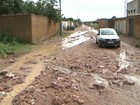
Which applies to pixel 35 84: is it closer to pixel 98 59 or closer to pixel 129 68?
pixel 129 68

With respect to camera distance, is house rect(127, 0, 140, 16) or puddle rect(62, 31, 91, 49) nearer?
puddle rect(62, 31, 91, 49)

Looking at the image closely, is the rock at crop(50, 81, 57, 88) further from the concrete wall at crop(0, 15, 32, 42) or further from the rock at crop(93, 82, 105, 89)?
the concrete wall at crop(0, 15, 32, 42)

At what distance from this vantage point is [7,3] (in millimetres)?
27062

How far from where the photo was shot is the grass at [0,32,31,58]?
1938cm

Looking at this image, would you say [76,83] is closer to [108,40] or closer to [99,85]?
[99,85]

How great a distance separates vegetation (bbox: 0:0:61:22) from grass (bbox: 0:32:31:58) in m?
3.66

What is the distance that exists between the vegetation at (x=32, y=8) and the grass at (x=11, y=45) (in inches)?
144

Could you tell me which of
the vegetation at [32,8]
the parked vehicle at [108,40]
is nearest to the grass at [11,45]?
the vegetation at [32,8]

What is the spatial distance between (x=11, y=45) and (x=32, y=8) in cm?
1429

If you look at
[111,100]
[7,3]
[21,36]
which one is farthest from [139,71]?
[7,3]

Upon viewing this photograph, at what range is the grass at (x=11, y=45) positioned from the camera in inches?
763

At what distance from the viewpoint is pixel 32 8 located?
1409 inches

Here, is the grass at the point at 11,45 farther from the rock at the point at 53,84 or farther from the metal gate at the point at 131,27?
the metal gate at the point at 131,27

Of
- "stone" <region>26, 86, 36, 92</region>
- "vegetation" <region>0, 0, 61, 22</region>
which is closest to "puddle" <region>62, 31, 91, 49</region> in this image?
"vegetation" <region>0, 0, 61, 22</region>
